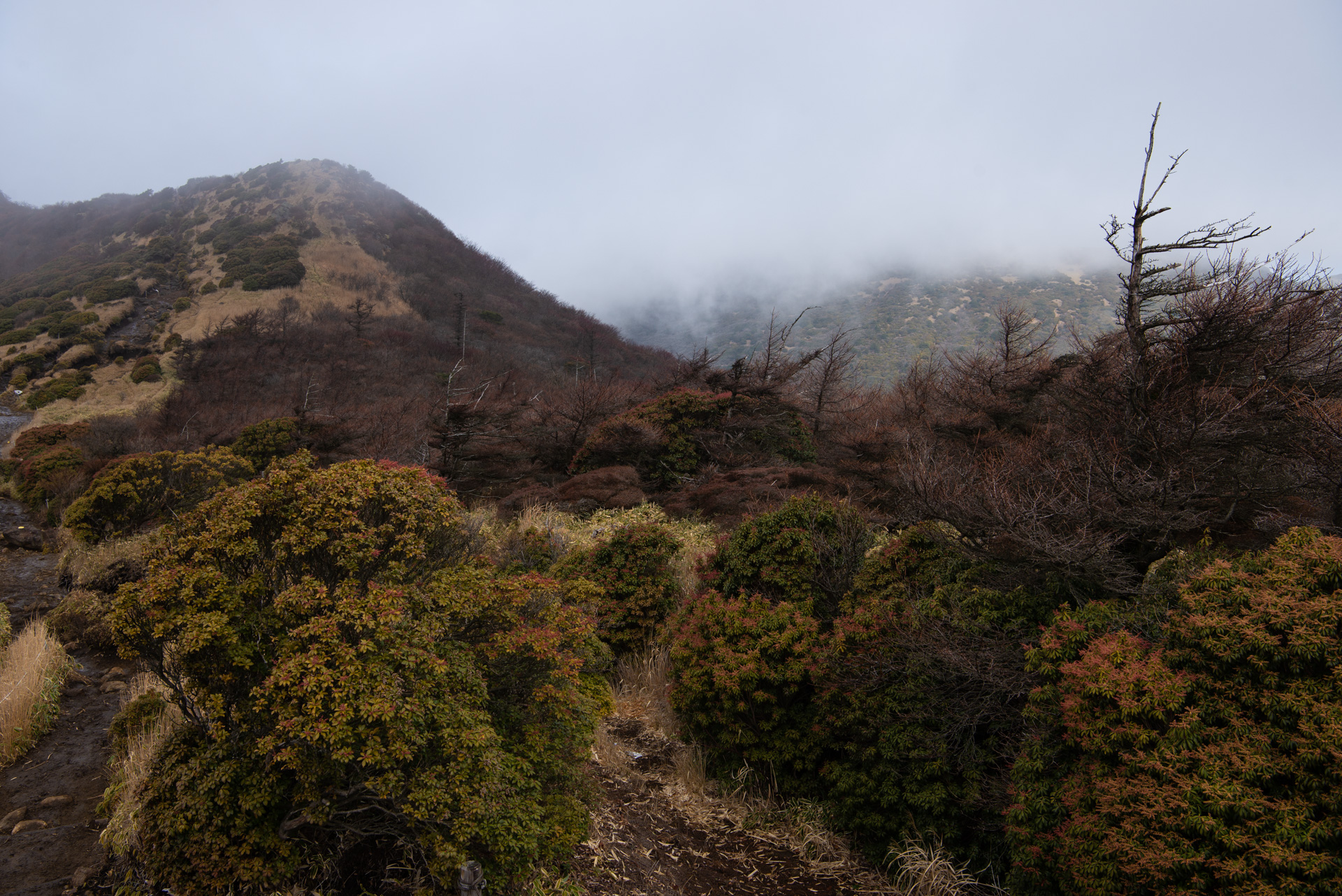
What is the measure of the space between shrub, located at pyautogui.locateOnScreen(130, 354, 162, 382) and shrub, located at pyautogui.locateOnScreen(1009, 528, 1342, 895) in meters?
32.0

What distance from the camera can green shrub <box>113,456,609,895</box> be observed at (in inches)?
111

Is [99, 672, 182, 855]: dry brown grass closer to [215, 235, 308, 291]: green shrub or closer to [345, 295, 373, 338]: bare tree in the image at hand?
[345, 295, 373, 338]: bare tree

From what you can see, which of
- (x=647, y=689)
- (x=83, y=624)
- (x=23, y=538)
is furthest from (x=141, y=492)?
(x=647, y=689)

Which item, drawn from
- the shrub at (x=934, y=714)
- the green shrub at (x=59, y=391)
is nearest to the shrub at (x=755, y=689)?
the shrub at (x=934, y=714)

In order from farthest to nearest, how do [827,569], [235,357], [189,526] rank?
[235,357] → [827,569] → [189,526]

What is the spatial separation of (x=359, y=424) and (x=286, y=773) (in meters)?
15.2

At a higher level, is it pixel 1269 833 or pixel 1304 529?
pixel 1304 529

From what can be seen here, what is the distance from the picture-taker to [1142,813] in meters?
2.80

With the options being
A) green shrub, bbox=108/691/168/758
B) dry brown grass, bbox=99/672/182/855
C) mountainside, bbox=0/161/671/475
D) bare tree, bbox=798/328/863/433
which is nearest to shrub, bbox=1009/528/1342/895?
dry brown grass, bbox=99/672/182/855

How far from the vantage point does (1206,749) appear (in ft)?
→ 9.18

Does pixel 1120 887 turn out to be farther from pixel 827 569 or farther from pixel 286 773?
pixel 286 773

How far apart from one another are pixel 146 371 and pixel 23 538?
1557cm

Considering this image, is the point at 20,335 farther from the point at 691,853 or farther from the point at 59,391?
the point at 691,853

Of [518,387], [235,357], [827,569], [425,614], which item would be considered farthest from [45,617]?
[235,357]
